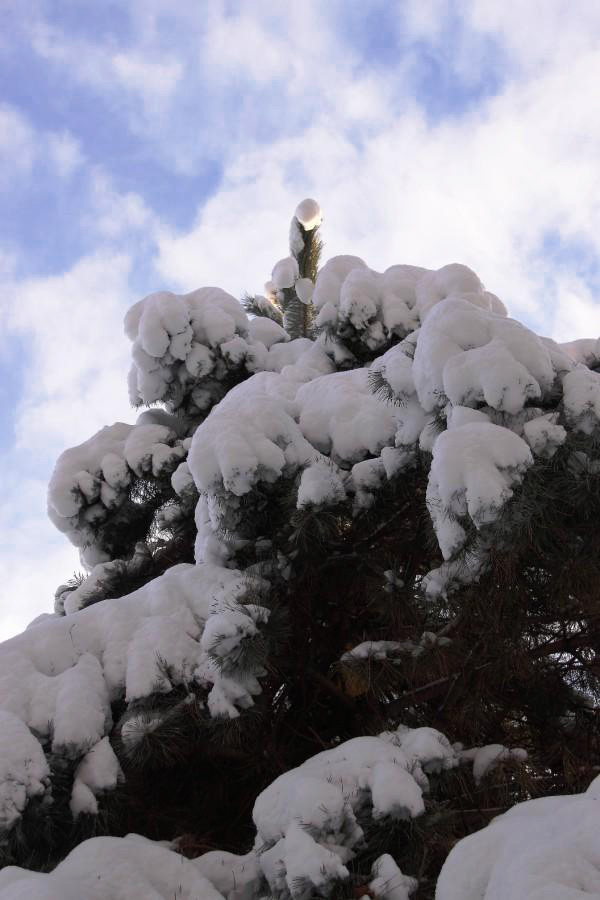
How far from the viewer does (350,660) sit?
2.67 meters

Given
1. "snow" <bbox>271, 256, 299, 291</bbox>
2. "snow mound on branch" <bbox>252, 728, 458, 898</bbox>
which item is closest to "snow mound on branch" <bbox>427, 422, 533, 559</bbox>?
"snow mound on branch" <bbox>252, 728, 458, 898</bbox>

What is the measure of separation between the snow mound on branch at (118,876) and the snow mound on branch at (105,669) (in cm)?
A: 24

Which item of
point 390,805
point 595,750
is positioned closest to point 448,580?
point 390,805

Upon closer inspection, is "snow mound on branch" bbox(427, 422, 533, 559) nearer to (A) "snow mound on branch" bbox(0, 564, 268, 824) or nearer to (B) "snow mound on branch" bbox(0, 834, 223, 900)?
(A) "snow mound on branch" bbox(0, 564, 268, 824)

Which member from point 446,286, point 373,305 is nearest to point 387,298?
point 373,305

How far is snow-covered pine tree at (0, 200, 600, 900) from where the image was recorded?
2.05m

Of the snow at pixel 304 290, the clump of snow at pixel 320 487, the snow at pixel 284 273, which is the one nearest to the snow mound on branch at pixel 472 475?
the clump of snow at pixel 320 487

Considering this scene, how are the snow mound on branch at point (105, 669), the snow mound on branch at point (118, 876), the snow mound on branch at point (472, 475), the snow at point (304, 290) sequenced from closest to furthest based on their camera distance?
the snow mound on branch at point (118, 876) < the snow mound on branch at point (472, 475) < the snow mound on branch at point (105, 669) < the snow at point (304, 290)

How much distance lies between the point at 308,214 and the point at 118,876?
193 inches

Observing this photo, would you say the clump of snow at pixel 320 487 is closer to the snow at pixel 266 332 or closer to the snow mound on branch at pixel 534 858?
the snow mound on branch at pixel 534 858

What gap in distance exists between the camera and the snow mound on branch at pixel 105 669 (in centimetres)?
236

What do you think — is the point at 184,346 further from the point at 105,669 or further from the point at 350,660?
the point at 350,660

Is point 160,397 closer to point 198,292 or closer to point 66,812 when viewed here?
point 198,292

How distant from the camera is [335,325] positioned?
4074mm
